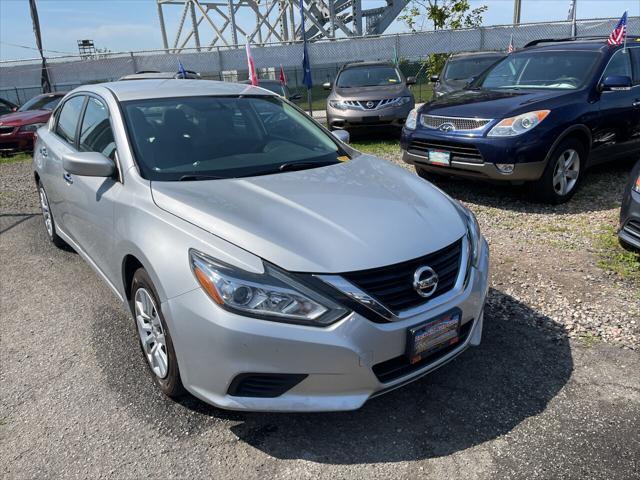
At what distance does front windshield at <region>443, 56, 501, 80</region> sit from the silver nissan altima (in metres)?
9.23

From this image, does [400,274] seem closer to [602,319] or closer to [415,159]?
[602,319]

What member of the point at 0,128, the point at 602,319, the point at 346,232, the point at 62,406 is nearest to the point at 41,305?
the point at 62,406

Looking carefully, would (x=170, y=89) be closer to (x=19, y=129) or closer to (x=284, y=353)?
(x=284, y=353)

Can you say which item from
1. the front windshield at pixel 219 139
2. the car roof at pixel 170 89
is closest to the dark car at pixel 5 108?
the car roof at pixel 170 89

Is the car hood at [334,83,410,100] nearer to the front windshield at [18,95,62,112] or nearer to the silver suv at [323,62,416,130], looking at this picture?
the silver suv at [323,62,416,130]

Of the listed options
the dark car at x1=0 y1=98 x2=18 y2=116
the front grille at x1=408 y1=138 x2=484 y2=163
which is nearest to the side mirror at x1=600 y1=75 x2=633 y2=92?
the front grille at x1=408 y1=138 x2=484 y2=163

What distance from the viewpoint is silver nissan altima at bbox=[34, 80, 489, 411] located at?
2.10 m

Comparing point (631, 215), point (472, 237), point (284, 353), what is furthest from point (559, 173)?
point (284, 353)

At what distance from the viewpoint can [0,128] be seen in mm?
10961

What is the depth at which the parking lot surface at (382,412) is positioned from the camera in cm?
226

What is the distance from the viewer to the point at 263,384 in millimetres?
2174

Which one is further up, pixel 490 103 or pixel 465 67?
pixel 465 67

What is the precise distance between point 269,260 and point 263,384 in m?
0.53

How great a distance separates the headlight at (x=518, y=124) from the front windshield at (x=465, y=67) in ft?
21.8
